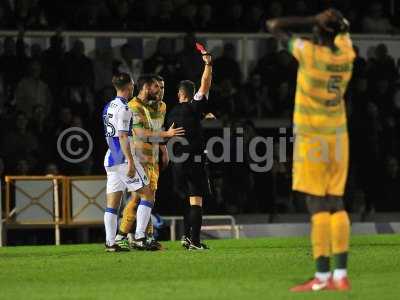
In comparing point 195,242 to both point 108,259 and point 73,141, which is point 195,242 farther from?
point 73,141

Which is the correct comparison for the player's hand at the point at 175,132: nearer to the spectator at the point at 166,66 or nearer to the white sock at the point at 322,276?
the white sock at the point at 322,276

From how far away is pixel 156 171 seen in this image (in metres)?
15.2

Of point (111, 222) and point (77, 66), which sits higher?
point (77, 66)

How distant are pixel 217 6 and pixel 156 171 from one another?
799 centimetres

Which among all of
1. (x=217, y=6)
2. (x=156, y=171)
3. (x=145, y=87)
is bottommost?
(x=156, y=171)

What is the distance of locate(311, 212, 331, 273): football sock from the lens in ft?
32.6

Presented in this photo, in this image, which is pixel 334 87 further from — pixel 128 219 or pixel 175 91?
pixel 175 91

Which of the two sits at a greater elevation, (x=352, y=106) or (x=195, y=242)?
(x=352, y=106)

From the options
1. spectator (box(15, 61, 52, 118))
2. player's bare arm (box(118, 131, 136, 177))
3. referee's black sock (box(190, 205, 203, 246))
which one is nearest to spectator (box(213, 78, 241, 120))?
spectator (box(15, 61, 52, 118))

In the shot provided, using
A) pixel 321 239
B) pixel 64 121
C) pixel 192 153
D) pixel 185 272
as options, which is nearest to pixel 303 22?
pixel 321 239

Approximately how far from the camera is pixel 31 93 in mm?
19562

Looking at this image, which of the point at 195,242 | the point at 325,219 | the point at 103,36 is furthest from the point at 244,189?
the point at 325,219

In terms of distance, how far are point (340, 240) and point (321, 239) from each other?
18 centimetres

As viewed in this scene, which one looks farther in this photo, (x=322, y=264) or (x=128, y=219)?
(x=128, y=219)
